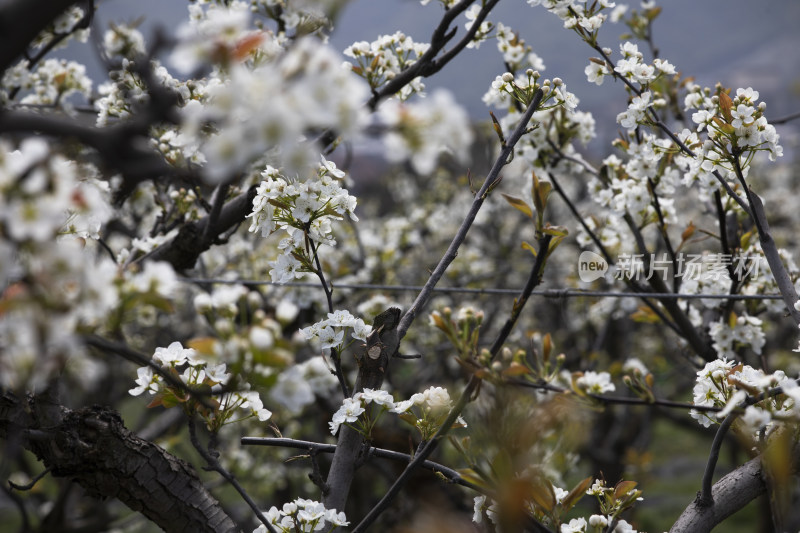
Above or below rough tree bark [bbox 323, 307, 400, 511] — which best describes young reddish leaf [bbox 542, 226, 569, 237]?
above

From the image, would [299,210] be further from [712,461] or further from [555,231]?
[712,461]

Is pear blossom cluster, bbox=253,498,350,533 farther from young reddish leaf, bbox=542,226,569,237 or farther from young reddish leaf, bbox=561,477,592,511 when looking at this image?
young reddish leaf, bbox=542,226,569,237

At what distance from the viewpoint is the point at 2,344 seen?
726 mm

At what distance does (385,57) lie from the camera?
212 cm

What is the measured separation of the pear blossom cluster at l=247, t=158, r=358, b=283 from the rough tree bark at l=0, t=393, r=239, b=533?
55 cm

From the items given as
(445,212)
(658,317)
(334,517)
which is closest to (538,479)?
(334,517)

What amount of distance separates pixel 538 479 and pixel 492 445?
308 millimetres

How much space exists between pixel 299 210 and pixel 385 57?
36.5 inches

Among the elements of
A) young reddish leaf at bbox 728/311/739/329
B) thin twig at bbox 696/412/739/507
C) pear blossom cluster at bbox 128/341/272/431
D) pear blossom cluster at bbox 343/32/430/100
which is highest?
pear blossom cluster at bbox 343/32/430/100

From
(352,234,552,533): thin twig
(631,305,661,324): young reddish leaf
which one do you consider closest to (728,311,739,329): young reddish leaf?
(631,305,661,324): young reddish leaf

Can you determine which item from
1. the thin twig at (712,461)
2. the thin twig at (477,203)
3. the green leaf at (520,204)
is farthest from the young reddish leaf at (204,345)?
the thin twig at (712,461)

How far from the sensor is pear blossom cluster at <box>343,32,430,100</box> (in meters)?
2.07

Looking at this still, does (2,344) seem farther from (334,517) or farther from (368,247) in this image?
(368,247)

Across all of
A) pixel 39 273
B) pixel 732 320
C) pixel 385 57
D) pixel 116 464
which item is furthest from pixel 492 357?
pixel 732 320
